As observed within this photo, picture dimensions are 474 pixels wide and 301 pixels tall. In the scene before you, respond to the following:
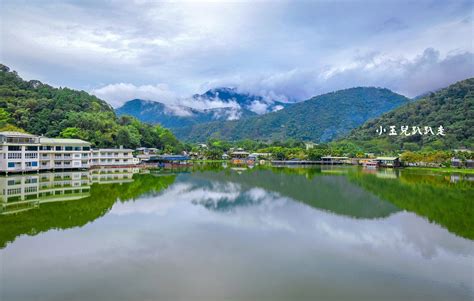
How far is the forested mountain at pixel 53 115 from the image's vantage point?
4472 cm

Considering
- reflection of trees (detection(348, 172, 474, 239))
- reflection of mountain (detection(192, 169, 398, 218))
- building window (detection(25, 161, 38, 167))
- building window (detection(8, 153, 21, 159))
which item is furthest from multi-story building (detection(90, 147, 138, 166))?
reflection of trees (detection(348, 172, 474, 239))

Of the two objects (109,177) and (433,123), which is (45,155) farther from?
(433,123)

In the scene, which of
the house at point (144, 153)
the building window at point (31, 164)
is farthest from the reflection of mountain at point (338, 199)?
the house at point (144, 153)

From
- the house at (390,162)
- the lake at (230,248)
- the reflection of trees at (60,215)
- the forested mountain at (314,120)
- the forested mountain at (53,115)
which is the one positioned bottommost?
the lake at (230,248)

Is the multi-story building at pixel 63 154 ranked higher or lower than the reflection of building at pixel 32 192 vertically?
higher

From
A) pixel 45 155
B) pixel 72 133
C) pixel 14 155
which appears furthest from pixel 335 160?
pixel 14 155

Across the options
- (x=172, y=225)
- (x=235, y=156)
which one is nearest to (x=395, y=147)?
(x=235, y=156)

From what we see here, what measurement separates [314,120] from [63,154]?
137 meters

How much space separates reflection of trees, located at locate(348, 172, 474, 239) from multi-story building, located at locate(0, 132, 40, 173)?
89.4 ft

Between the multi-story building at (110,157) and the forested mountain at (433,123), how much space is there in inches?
2190

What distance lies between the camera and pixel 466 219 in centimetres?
1451

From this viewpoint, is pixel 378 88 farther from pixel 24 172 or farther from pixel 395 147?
pixel 24 172

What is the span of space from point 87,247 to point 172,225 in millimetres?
3802

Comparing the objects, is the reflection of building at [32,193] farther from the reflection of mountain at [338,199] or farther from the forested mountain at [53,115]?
the forested mountain at [53,115]
